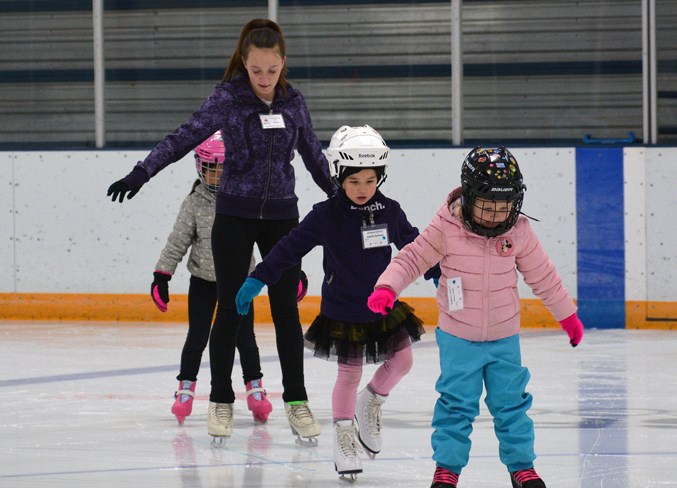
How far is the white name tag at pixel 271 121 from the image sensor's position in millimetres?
4777

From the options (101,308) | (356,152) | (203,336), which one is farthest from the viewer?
(101,308)

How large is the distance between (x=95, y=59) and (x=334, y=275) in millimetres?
6334

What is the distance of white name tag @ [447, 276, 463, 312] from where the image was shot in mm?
3764

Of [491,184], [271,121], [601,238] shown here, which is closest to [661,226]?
[601,238]

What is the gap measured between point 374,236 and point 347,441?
636 millimetres

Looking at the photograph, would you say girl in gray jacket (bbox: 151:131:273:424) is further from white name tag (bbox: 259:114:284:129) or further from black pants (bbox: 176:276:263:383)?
white name tag (bbox: 259:114:284:129)

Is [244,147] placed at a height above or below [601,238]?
above

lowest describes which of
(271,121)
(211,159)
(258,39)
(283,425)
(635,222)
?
(283,425)

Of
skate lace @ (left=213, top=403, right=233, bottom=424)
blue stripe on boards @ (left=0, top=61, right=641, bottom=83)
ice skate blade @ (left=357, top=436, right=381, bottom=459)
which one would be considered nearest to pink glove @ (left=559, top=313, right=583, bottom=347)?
ice skate blade @ (left=357, top=436, right=381, bottom=459)

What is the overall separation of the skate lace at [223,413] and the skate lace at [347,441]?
26.4 inches

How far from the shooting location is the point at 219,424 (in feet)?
15.5

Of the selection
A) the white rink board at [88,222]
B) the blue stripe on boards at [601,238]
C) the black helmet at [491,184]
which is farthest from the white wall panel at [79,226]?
the black helmet at [491,184]

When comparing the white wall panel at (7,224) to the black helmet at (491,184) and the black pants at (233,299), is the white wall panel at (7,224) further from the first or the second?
the black helmet at (491,184)

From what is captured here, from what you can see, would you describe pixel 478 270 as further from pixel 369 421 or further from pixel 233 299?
pixel 233 299
